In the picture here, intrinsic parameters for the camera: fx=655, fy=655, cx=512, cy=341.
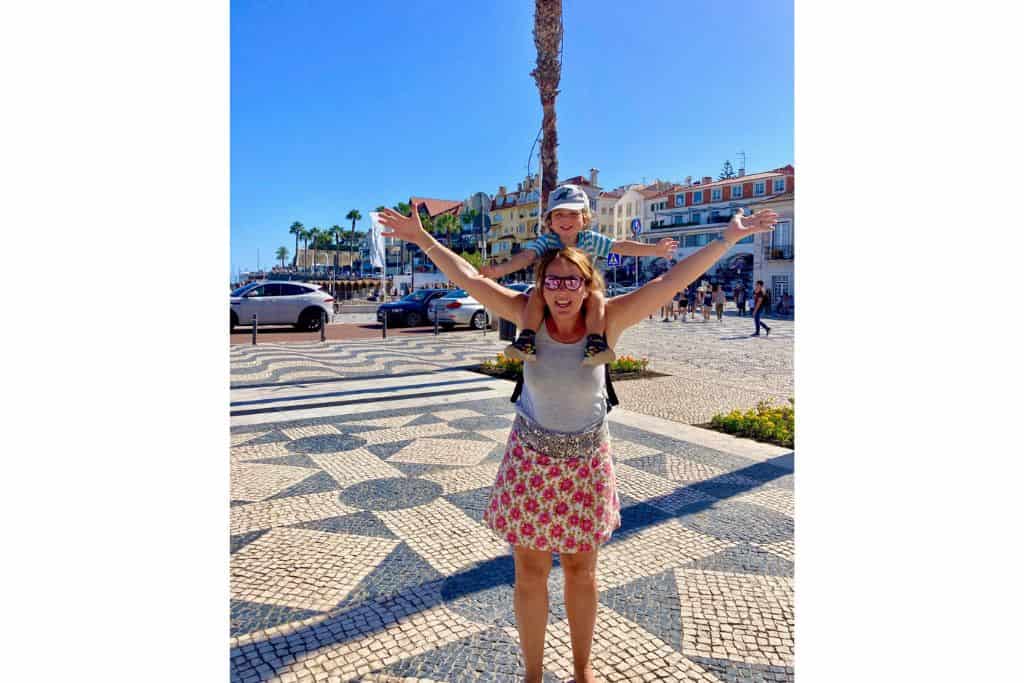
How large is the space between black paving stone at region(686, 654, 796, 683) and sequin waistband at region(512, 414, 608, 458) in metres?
0.97

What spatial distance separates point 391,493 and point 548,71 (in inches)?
312

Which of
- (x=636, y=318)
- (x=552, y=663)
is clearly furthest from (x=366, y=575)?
(x=636, y=318)

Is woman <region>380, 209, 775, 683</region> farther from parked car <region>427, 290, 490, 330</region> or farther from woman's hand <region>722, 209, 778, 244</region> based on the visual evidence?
parked car <region>427, 290, 490, 330</region>

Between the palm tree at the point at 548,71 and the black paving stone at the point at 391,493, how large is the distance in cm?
661

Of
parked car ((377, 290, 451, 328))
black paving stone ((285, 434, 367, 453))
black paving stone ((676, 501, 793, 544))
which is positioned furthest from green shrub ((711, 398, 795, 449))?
parked car ((377, 290, 451, 328))

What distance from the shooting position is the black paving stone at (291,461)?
16.3 feet

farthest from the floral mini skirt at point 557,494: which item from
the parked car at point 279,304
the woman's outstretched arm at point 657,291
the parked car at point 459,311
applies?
the parked car at point 459,311

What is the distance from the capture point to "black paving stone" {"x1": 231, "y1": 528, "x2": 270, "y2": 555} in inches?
134

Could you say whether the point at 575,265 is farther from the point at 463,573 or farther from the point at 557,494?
the point at 463,573

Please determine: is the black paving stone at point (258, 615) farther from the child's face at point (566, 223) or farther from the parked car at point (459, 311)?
the parked car at point (459, 311)

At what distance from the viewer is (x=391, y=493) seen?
426 cm
